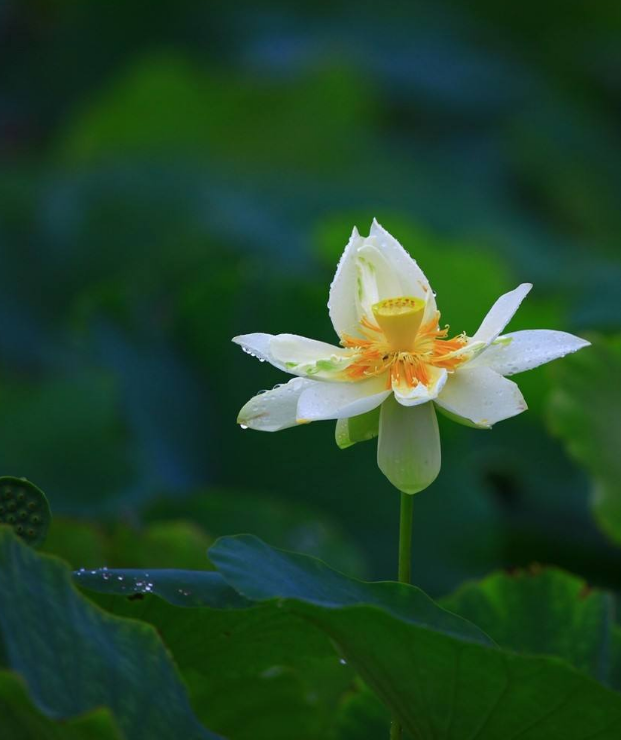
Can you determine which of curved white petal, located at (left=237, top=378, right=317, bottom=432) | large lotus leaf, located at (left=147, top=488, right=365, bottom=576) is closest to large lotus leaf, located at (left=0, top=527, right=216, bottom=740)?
curved white petal, located at (left=237, top=378, right=317, bottom=432)

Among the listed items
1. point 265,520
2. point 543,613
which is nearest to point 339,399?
point 543,613

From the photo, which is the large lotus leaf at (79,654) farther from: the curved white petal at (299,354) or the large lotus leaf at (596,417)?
the large lotus leaf at (596,417)

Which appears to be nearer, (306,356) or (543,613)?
(306,356)

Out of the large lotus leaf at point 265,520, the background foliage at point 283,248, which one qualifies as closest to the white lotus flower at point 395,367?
the background foliage at point 283,248

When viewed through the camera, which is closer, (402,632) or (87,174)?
(402,632)

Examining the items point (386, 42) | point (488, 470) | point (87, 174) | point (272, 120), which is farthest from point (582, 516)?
point (386, 42)

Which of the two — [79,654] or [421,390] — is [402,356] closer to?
[421,390]

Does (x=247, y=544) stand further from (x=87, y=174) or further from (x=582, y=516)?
(x=87, y=174)
